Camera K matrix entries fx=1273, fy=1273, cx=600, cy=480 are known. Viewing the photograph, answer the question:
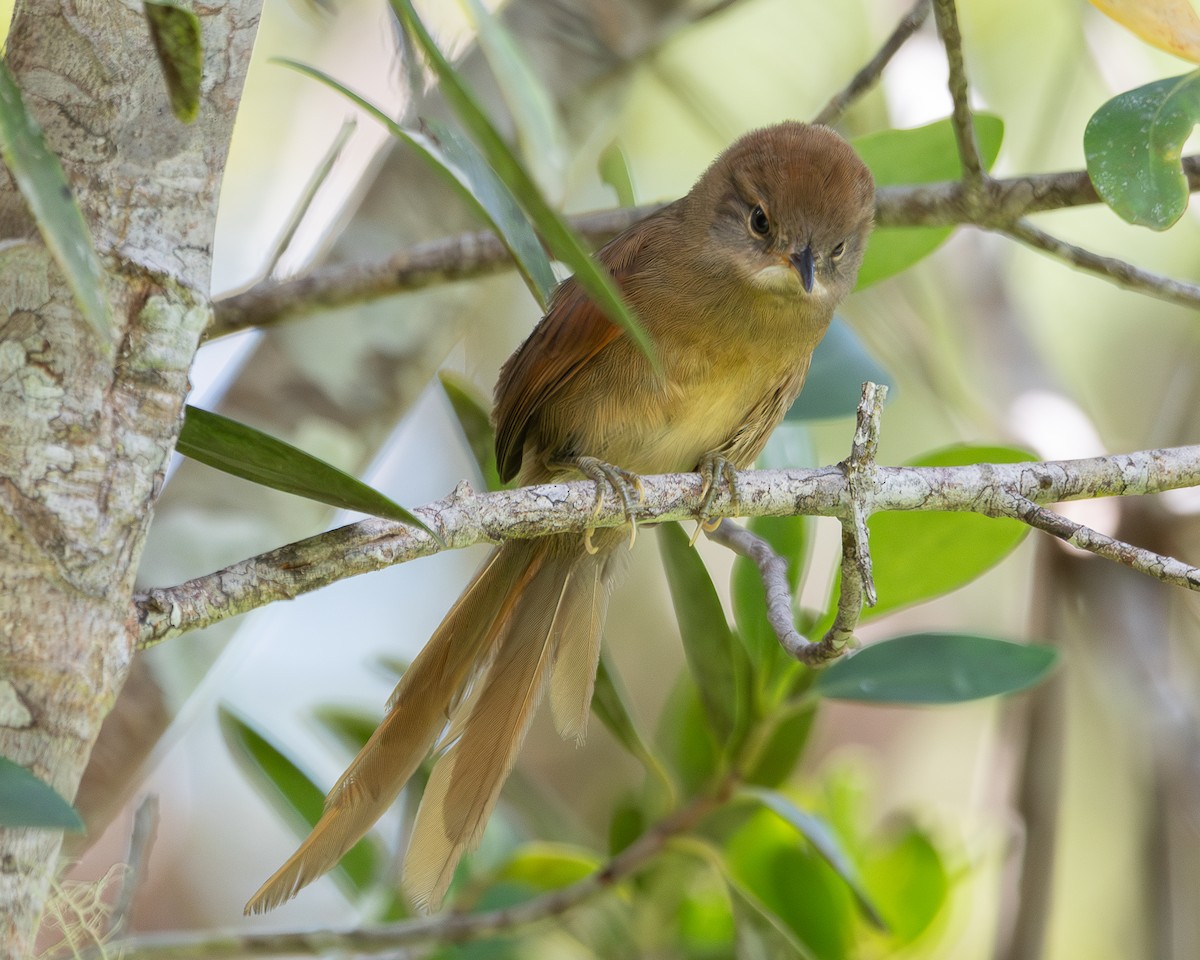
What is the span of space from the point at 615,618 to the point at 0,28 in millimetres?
3086

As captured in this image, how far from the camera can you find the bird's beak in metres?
2.69

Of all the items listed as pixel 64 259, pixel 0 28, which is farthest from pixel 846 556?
pixel 0 28

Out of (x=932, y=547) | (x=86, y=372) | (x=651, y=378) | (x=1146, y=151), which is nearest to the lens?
(x=86, y=372)

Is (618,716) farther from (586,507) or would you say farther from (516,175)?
(516,175)

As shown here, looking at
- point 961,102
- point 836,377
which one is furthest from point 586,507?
point 836,377

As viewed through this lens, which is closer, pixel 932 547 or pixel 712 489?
pixel 712 489

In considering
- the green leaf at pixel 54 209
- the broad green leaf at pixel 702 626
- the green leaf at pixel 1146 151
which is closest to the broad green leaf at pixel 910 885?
the broad green leaf at pixel 702 626

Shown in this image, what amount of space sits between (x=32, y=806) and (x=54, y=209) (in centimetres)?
56

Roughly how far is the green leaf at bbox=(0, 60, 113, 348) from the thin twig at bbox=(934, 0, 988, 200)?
145 centimetres

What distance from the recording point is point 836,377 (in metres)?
2.76

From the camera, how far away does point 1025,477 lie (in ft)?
6.40

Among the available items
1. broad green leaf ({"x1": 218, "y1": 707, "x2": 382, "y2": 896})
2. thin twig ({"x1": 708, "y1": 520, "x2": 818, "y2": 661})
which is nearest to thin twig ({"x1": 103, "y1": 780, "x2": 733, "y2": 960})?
broad green leaf ({"x1": 218, "y1": 707, "x2": 382, "y2": 896})

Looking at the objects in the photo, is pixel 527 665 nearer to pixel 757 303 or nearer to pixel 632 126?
pixel 757 303

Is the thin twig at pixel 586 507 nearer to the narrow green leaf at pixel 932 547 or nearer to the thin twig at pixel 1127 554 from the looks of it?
the thin twig at pixel 1127 554
